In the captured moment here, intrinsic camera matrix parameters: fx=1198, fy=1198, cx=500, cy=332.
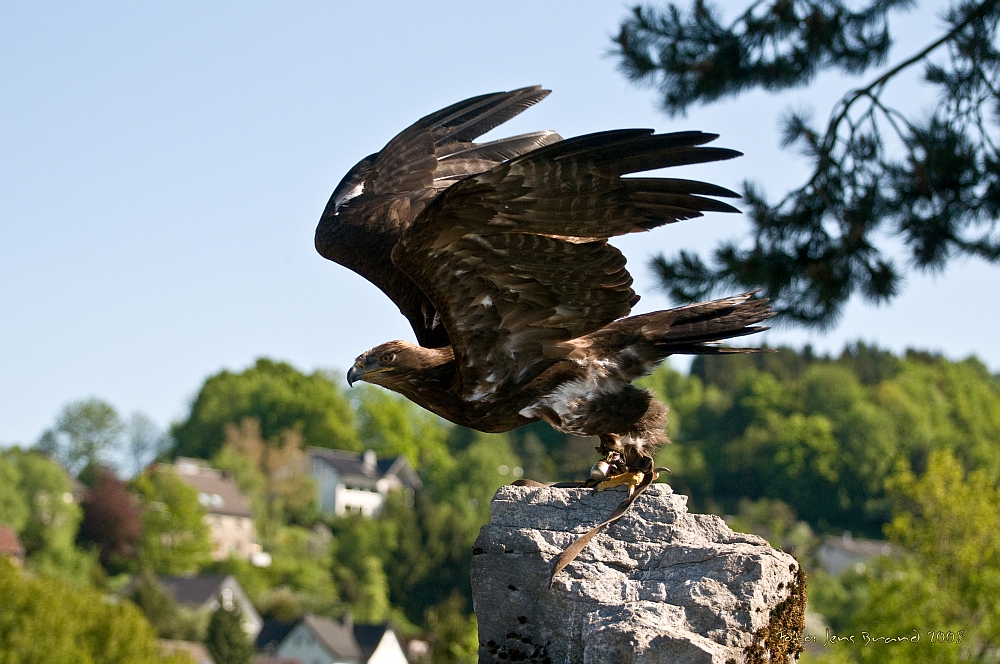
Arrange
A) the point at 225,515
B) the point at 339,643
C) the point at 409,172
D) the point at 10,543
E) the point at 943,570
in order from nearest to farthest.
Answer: the point at 409,172, the point at 943,570, the point at 339,643, the point at 10,543, the point at 225,515

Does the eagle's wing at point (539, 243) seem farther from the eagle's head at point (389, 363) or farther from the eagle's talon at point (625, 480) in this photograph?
the eagle's talon at point (625, 480)

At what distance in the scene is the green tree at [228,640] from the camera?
164 feet

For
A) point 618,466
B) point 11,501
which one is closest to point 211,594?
point 11,501

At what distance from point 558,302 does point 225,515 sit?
7371 centimetres

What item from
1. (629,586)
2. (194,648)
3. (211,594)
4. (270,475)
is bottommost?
(629,586)

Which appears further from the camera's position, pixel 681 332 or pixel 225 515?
pixel 225 515

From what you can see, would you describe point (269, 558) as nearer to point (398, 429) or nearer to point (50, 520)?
point (50, 520)

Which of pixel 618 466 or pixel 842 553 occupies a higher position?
pixel 842 553

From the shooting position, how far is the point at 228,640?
50.5m

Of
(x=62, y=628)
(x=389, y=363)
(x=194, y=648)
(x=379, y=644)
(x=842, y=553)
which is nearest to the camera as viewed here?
(x=389, y=363)

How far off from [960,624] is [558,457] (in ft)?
229

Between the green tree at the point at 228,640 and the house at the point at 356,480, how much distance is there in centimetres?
3633

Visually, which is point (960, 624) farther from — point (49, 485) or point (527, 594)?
point (49, 485)

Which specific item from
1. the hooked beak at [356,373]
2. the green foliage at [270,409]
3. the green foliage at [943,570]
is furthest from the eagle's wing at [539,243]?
the green foliage at [270,409]
